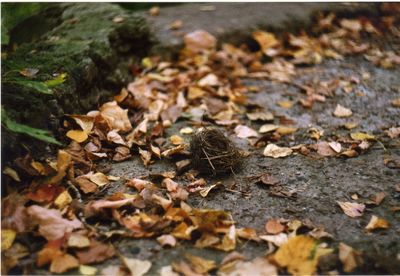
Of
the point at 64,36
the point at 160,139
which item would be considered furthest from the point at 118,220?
the point at 64,36

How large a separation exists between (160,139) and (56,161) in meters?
0.69

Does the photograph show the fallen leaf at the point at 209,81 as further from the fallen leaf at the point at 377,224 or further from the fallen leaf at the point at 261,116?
the fallen leaf at the point at 377,224

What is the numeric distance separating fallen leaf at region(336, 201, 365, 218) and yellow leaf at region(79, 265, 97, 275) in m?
1.16

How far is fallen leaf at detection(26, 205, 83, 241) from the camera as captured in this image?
170 centimetres

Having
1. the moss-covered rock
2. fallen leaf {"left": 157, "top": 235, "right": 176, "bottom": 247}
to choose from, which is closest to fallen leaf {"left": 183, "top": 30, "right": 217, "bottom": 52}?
the moss-covered rock

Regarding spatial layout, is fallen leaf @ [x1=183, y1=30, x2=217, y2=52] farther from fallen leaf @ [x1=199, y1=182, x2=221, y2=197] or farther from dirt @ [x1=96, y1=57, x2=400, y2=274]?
fallen leaf @ [x1=199, y1=182, x2=221, y2=197]

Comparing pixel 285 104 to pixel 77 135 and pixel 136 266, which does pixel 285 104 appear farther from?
pixel 136 266

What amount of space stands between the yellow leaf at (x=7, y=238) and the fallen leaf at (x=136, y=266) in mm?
444

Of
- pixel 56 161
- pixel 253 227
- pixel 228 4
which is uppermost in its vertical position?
pixel 228 4

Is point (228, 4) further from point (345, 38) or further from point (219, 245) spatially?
point (219, 245)

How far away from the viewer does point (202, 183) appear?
7.08ft

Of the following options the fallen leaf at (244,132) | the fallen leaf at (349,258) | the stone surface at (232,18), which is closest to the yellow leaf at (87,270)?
the fallen leaf at (349,258)

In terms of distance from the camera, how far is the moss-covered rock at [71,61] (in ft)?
6.86

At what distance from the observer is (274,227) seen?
6.09 ft
